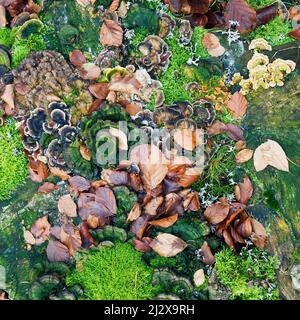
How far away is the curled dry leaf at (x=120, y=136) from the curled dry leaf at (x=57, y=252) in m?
0.92

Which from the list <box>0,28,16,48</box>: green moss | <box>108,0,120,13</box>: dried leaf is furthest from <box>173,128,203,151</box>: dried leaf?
<box>0,28,16,48</box>: green moss

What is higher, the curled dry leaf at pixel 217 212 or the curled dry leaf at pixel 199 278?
the curled dry leaf at pixel 217 212

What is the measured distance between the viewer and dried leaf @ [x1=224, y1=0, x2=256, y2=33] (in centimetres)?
381

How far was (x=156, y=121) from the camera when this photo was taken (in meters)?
3.65

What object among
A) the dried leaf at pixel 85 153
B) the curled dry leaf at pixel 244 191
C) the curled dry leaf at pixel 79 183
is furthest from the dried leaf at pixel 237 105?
the curled dry leaf at pixel 79 183

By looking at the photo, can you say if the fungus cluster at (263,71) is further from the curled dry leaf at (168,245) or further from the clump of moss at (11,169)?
the clump of moss at (11,169)

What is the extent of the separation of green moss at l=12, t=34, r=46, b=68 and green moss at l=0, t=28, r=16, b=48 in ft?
0.21

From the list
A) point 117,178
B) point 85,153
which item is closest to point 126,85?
point 85,153

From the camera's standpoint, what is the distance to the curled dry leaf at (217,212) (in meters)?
3.50

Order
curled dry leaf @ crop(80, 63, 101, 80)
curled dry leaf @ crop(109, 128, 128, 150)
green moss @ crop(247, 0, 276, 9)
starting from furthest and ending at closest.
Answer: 1. green moss @ crop(247, 0, 276, 9)
2. curled dry leaf @ crop(80, 63, 101, 80)
3. curled dry leaf @ crop(109, 128, 128, 150)

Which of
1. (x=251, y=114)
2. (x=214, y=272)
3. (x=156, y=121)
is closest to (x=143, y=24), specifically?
(x=156, y=121)

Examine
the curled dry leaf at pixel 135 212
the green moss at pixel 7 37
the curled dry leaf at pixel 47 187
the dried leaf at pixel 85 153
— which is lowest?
the curled dry leaf at pixel 135 212

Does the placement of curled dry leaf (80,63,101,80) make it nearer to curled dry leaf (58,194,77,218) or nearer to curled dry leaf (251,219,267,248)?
curled dry leaf (58,194,77,218)

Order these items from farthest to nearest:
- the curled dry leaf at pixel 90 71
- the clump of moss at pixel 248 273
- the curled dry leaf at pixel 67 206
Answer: the curled dry leaf at pixel 90 71
the curled dry leaf at pixel 67 206
the clump of moss at pixel 248 273
